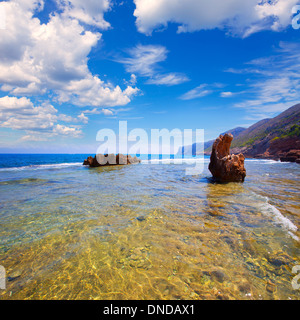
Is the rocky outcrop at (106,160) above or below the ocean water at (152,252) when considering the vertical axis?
above

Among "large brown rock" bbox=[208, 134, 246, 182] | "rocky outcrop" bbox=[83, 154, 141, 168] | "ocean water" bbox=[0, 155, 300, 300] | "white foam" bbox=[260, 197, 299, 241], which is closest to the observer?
"ocean water" bbox=[0, 155, 300, 300]

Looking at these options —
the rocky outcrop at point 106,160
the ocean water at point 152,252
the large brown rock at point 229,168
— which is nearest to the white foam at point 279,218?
the ocean water at point 152,252

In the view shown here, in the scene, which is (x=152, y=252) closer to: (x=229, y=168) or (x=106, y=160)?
(x=229, y=168)

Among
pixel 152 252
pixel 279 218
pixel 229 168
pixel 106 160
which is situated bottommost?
pixel 152 252

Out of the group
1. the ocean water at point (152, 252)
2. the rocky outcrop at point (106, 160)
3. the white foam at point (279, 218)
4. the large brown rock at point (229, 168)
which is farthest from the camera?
the rocky outcrop at point (106, 160)

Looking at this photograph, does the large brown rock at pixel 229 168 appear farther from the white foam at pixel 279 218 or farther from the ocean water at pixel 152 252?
the ocean water at pixel 152 252

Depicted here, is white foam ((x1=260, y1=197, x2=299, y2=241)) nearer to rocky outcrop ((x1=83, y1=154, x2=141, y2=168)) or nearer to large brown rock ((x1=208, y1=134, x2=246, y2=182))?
large brown rock ((x1=208, y1=134, x2=246, y2=182))

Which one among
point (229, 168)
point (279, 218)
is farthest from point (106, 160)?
point (279, 218)

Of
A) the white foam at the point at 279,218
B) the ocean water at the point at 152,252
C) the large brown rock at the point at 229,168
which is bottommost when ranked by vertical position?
the ocean water at the point at 152,252

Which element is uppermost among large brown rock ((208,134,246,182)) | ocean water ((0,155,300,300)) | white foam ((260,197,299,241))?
large brown rock ((208,134,246,182))

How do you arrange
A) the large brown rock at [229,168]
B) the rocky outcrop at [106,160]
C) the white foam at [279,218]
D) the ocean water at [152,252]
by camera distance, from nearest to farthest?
the ocean water at [152,252] < the white foam at [279,218] < the large brown rock at [229,168] < the rocky outcrop at [106,160]

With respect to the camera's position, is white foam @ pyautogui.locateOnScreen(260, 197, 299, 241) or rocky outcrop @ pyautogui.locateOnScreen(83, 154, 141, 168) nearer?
white foam @ pyautogui.locateOnScreen(260, 197, 299, 241)

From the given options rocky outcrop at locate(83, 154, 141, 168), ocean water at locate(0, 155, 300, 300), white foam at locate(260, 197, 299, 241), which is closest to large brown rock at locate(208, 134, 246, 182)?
white foam at locate(260, 197, 299, 241)
